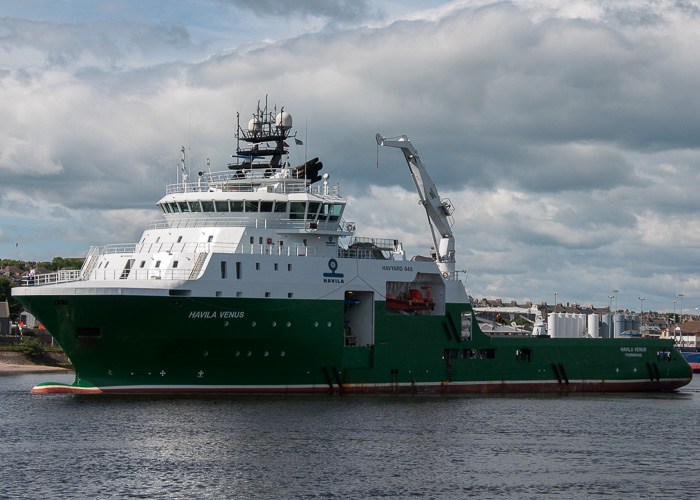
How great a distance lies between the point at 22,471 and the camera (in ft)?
85.6

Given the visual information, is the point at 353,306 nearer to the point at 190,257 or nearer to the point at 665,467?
the point at 190,257

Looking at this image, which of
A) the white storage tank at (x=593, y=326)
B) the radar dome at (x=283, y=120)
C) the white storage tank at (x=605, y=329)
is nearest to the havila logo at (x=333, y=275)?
the radar dome at (x=283, y=120)

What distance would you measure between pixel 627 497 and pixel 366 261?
20.2 m

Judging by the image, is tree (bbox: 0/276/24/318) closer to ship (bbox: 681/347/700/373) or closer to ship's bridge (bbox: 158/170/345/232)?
ship's bridge (bbox: 158/170/345/232)

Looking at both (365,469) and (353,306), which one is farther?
(353,306)

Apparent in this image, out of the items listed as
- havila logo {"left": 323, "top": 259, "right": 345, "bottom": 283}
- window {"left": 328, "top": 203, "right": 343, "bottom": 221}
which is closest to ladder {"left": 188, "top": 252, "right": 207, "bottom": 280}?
havila logo {"left": 323, "top": 259, "right": 345, "bottom": 283}

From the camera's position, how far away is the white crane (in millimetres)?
48812

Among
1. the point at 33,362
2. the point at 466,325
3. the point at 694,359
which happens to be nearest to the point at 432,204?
the point at 466,325

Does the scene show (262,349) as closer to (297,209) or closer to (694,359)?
Result: (297,209)

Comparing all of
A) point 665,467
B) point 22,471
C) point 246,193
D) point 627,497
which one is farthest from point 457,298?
point 22,471

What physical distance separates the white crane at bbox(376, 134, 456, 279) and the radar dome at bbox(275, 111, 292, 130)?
16.4ft

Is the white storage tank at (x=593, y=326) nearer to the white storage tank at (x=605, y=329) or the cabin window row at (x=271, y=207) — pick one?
the white storage tank at (x=605, y=329)

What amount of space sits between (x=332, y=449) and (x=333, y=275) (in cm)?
1321

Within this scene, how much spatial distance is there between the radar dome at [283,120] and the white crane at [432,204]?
5.01 meters
